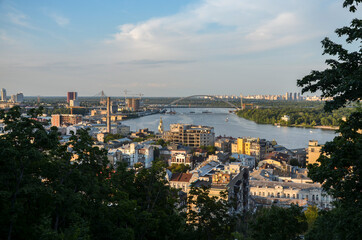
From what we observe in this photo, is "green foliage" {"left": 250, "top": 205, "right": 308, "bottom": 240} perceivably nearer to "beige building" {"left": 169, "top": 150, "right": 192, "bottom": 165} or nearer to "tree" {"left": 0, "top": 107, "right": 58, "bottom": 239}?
"tree" {"left": 0, "top": 107, "right": 58, "bottom": 239}

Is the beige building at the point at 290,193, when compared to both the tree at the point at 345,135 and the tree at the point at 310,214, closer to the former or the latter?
the tree at the point at 310,214

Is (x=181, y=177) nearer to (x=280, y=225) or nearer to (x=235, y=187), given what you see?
(x=235, y=187)

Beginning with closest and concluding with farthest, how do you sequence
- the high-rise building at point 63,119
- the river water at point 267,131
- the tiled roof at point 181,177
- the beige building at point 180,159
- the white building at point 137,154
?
the tiled roof at point 181,177 → the white building at point 137,154 → the beige building at point 180,159 → the river water at point 267,131 → the high-rise building at point 63,119

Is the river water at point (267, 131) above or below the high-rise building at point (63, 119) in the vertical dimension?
below

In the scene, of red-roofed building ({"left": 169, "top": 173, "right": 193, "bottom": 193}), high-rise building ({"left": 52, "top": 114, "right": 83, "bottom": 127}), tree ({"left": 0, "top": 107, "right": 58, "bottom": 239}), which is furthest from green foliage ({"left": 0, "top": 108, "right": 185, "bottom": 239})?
high-rise building ({"left": 52, "top": 114, "right": 83, "bottom": 127})

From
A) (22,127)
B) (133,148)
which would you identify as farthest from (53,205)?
(133,148)

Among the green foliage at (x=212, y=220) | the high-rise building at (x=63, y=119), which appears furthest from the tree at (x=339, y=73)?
the high-rise building at (x=63, y=119)

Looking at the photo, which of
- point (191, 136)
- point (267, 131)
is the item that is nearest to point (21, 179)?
point (191, 136)

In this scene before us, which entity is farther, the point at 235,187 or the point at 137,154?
the point at 137,154
